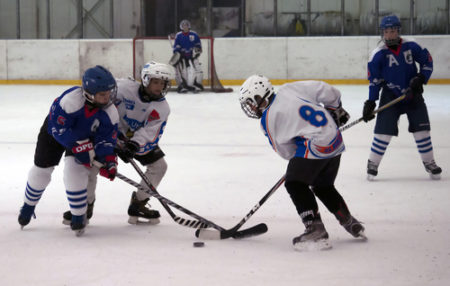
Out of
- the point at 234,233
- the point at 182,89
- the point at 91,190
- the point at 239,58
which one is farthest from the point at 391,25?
the point at 239,58

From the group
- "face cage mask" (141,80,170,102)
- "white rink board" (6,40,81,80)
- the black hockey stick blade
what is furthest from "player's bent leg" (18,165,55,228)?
"white rink board" (6,40,81,80)

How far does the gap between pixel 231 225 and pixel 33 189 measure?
95cm

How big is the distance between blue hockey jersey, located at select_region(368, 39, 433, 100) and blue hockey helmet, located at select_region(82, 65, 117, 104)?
2.07 metres

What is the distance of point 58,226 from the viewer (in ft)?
10.9

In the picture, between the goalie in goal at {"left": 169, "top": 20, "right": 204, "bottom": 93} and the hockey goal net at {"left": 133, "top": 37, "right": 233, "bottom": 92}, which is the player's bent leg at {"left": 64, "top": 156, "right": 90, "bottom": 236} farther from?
the hockey goal net at {"left": 133, "top": 37, "right": 233, "bottom": 92}

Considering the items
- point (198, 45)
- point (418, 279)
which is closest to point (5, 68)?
point (198, 45)

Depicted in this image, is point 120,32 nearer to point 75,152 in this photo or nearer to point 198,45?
point 198,45

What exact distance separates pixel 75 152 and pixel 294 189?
967mm

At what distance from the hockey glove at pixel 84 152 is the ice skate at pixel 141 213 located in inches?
16.1

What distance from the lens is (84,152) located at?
10.0ft

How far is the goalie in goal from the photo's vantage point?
36.5ft

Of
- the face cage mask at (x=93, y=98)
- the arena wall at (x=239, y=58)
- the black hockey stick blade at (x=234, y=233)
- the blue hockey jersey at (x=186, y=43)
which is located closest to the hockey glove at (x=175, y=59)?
the blue hockey jersey at (x=186, y=43)

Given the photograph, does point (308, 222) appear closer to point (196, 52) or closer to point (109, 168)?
point (109, 168)

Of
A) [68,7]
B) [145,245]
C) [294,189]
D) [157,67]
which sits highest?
[68,7]
